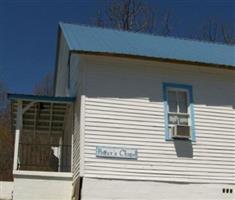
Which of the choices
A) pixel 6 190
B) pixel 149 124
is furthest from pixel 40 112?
pixel 149 124

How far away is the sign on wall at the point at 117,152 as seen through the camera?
14109 millimetres

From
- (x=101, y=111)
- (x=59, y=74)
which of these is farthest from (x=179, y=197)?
(x=59, y=74)

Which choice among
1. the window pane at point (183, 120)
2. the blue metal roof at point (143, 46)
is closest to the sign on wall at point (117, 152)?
the window pane at point (183, 120)

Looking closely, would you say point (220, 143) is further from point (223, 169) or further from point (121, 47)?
point (121, 47)

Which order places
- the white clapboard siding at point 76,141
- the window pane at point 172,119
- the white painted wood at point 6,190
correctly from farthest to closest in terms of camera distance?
1. the white painted wood at point 6,190
2. the window pane at point 172,119
3. the white clapboard siding at point 76,141

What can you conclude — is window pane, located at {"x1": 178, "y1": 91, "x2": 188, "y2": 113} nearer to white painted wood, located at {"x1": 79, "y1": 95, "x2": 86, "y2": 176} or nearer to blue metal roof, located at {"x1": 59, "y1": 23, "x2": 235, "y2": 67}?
blue metal roof, located at {"x1": 59, "y1": 23, "x2": 235, "y2": 67}

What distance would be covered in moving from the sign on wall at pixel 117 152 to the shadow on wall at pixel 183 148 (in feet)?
4.55

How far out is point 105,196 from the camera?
13930 mm

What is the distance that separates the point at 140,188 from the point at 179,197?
1305 mm

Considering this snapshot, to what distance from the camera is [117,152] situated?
14.2 metres

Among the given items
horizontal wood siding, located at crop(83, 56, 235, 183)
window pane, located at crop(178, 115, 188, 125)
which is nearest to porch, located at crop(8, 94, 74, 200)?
horizontal wood siding, located at crop(83, 56, 235, 183)

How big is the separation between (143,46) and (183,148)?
3.94 meters

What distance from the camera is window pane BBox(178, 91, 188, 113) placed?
15.5 metres

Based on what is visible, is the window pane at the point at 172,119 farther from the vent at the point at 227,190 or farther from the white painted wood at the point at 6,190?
the white painted wood at the point at 6,190
